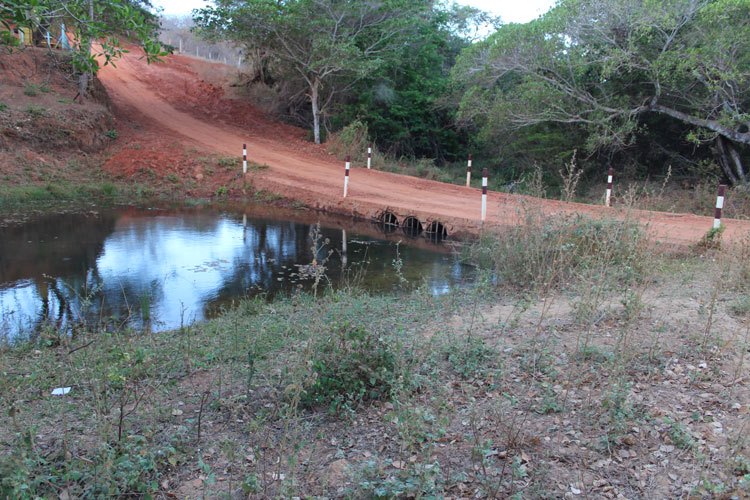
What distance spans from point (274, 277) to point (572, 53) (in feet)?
39.3

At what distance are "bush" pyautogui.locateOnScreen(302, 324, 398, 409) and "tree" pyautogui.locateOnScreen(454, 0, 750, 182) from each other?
1342 cm

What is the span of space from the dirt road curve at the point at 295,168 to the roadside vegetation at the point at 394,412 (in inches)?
156

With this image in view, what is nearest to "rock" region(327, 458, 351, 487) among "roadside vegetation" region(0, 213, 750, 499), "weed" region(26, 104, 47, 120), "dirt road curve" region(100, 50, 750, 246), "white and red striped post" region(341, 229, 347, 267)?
"roadside vegetation" region(0, 213, 750, 499)

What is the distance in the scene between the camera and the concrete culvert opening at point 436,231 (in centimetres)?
1248

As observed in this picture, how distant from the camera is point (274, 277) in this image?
902 centimetres

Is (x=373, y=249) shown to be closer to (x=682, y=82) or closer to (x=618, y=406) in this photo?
(x=618, y=406)

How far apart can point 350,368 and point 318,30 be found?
61.3ft

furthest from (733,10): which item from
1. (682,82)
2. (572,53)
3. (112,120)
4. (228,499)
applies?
(112,120)

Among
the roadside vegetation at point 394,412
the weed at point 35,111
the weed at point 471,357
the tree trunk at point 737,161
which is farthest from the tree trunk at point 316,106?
the weed at point 471,357

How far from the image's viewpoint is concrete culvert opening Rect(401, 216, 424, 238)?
13154mm

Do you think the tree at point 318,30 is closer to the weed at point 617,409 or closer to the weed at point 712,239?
the weed at point 712,239

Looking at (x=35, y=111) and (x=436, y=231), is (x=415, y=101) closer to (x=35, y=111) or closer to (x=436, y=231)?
(x=436, y=231)

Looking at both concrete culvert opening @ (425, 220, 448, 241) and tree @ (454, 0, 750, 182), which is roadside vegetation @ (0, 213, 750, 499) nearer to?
concrete culvert opening @ (425, 220, 448, 241)

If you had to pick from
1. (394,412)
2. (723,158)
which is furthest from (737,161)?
(394,412)
